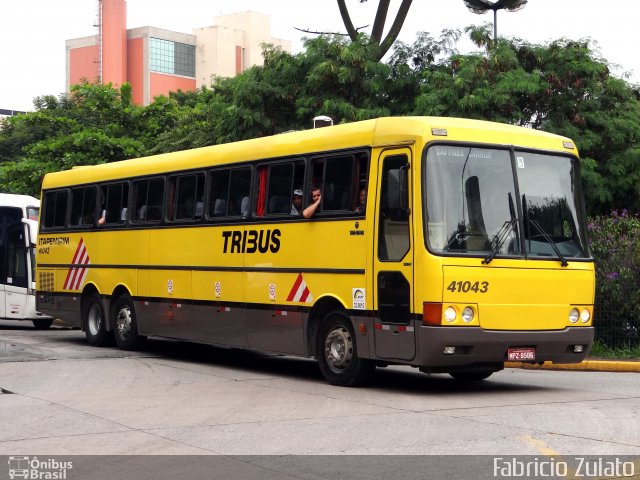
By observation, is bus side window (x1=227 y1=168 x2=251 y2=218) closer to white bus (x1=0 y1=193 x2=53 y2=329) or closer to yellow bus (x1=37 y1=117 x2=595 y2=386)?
yellow bus (x1=37 y1=117 x2=595 y2=386)

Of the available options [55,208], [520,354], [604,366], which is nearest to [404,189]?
[520,354]

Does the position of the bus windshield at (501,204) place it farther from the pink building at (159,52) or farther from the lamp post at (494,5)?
the pink building at (159,52)

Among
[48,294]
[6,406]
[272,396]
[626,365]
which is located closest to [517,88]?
[626,365]

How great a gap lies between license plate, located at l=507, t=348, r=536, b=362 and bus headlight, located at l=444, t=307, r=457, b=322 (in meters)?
0.88

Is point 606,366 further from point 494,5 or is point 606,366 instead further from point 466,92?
point 494,5

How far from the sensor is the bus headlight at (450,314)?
490 inches

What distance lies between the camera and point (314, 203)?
14.4m

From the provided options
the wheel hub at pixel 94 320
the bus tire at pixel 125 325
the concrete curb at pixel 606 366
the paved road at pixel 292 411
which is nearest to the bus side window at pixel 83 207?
the wheel hub at pixel 94 320

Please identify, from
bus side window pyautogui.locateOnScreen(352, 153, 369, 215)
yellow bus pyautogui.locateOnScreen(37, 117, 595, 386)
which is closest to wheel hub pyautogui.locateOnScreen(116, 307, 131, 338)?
yellow bus pyautogui.locateOnScreen(37, 117, 595, 386)

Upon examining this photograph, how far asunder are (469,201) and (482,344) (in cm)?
167

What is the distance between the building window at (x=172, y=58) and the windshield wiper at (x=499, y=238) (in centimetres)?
10467

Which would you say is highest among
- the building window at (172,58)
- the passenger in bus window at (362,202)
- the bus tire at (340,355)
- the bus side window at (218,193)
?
the building window at (172,58)

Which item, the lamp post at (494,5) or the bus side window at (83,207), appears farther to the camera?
the lamp post at (494,5)

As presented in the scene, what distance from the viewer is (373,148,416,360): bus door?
12750 mm
